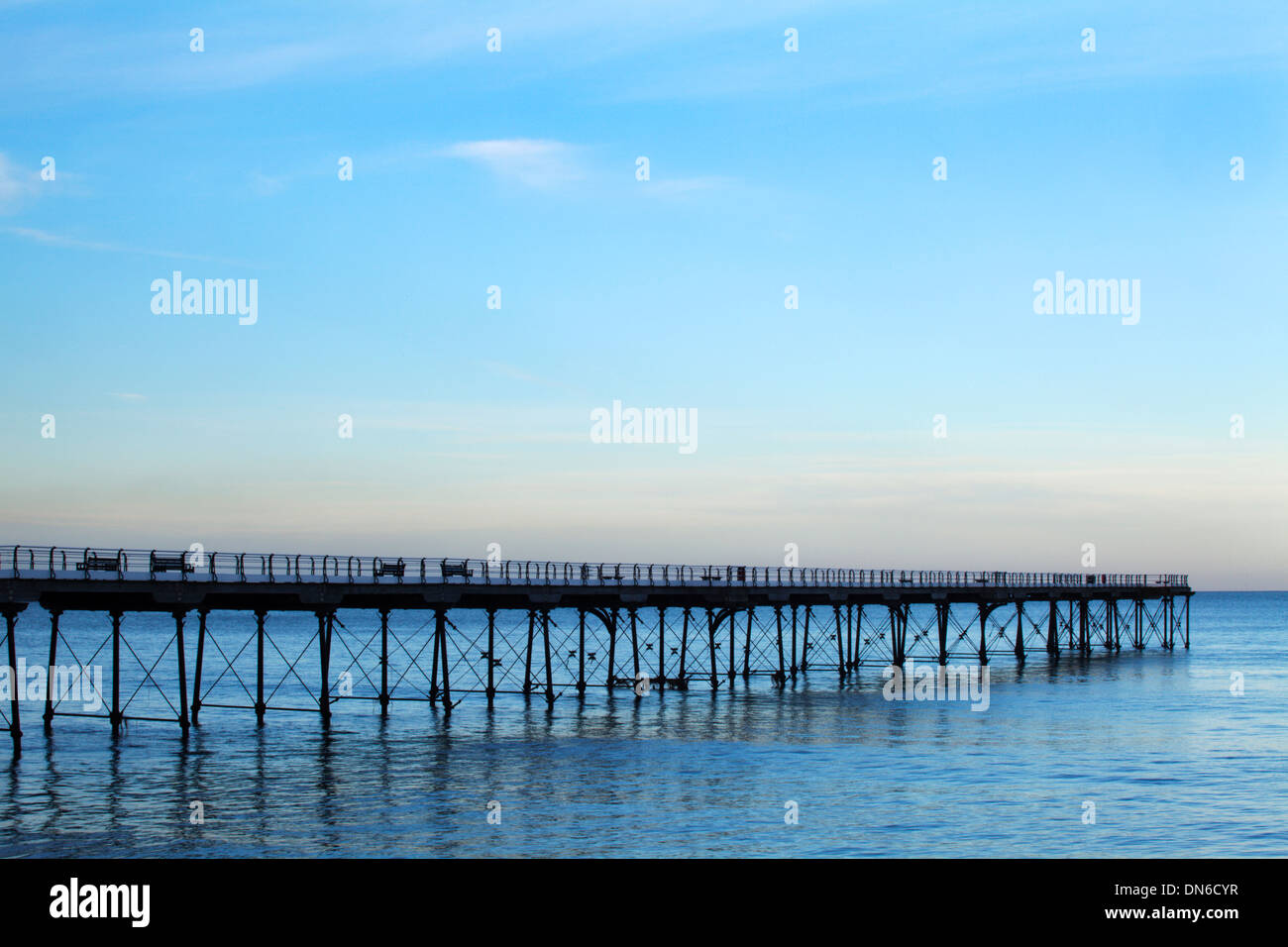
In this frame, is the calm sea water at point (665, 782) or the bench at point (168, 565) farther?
the bench at point (168, 565)

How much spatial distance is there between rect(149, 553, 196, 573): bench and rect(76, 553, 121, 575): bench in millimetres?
1212

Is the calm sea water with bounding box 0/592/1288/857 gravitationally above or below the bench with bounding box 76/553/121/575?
below

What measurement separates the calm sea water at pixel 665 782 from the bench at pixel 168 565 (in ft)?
20.2

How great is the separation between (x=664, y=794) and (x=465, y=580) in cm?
2172

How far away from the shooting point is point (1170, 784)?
40.7 meters

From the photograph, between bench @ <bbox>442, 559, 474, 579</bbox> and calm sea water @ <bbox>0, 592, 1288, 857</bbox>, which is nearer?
calm sea water @ <bbox>0, 592, 1288, 857</bbox>

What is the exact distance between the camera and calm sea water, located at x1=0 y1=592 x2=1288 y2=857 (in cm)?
3073

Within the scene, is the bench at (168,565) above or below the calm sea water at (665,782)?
above

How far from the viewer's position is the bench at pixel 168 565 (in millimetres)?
43447

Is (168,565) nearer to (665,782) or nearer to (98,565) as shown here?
(98,565)

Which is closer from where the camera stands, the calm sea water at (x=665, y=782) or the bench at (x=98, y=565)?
the calm sea water at (x=665, y=782)
